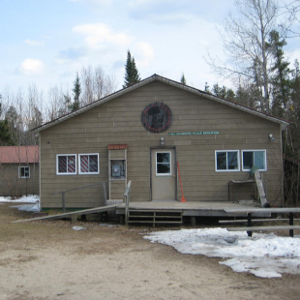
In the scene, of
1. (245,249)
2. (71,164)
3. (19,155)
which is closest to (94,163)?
(71,164)

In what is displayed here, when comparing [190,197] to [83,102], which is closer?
[190,197]

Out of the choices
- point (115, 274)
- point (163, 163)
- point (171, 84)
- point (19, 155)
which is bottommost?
point (115, 274)

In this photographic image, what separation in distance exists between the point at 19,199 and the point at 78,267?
63.1ft

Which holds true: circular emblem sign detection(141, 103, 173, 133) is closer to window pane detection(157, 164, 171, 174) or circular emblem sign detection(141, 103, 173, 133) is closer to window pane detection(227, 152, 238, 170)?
window pane detection(157, 164, 171, 174)

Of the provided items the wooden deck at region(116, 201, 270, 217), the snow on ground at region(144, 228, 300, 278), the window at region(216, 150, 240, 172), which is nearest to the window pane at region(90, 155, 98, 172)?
the wooden deck at region(116, 201, 270, 217)

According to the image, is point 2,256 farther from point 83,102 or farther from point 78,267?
point 83,102

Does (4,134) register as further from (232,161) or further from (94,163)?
(232,161)

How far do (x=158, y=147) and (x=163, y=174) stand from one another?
1.03 m

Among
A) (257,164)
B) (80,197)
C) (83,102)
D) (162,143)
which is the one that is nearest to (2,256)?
(80,197)

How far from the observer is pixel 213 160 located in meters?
13.9

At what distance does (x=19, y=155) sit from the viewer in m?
27.4

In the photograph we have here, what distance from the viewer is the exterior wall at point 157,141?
544 inches

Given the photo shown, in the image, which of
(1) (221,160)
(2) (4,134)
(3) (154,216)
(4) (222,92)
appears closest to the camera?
(3) (154,216)

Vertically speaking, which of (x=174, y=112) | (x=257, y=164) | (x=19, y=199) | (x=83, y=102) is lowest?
(x=19, y=199)
